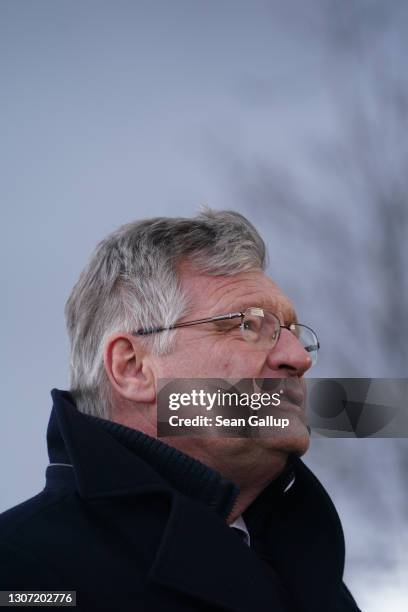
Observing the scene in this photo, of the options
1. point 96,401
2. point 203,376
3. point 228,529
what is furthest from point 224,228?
point 228,529

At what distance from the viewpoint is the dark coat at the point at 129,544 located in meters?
2.01

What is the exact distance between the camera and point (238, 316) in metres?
2.82

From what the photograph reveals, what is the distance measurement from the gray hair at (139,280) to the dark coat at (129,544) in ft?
1.05

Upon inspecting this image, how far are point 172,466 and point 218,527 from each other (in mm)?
261

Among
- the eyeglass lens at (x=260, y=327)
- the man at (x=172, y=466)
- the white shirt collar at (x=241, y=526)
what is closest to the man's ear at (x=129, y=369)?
the man at (x=172, y=466)

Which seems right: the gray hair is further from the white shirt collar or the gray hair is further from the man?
the white shirt collar

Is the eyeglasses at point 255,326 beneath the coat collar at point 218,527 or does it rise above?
above

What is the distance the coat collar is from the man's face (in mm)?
230

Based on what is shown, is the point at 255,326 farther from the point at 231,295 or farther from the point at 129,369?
the point at 129,369

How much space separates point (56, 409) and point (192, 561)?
69 cm

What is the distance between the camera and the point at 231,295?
2869 millimetres

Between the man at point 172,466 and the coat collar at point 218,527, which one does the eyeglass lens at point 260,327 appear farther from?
the coat collar at point 218,527

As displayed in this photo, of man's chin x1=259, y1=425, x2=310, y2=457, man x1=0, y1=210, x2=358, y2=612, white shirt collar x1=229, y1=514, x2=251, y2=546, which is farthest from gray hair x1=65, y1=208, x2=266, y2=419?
white shirt collar x1=229, y1=514, x2=251, y2=546

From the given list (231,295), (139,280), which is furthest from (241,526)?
(139,280)
